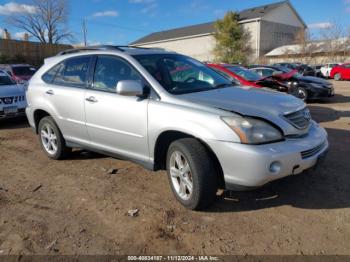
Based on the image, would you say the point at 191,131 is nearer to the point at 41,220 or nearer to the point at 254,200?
the point at 254,200

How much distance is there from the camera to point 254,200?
12.4 feet

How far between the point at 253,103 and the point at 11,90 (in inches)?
296

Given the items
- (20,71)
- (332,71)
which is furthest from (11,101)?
Answer: (332,71)

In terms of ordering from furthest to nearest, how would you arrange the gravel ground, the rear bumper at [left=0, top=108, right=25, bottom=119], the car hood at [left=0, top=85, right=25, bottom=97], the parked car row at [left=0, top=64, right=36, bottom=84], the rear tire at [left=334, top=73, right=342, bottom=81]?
the rear tire at [left=334, top=73, right=342, bottom=81]
the parked car row at [left=0, top=64, right=36, bottom=84]
the car hood at [left=0, top=85, right=25, bottom=97]
the rear bumper at [left=0, top=108, right=25, bottom=119]
the gravel ground

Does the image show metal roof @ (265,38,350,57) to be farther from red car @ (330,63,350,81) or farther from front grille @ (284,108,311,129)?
front grille @ (284,108,311,129)

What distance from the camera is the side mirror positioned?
12.0 ft

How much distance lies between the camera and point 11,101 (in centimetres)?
865

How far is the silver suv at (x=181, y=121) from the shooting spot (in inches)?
124

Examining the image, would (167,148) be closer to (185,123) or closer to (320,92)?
(185,123)

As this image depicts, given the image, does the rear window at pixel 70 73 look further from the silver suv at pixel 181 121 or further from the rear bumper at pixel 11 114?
the rear bumper at pixel 11 114

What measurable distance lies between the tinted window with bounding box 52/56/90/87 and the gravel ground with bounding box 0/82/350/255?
4.41 feet

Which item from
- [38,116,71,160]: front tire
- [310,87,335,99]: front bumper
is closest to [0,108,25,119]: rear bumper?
[38,116,71,160]: front tire

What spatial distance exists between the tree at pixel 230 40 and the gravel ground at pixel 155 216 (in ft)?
131

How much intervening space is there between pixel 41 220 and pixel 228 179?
206 cm
